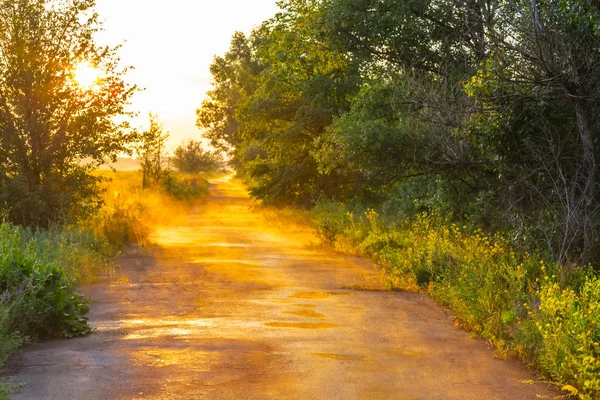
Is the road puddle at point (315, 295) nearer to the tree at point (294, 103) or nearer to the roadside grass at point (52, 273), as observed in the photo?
the roadside grass at point (52, 273)

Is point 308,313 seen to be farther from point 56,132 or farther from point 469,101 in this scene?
point 56,132

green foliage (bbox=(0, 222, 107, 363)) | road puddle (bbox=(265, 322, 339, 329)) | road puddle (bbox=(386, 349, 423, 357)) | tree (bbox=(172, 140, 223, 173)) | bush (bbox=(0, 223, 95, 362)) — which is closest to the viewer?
road puddle (bbox=(386, 349, 423, 357))

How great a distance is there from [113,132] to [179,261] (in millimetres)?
5973

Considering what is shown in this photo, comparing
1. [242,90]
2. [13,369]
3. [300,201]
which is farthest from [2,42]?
[242,90]

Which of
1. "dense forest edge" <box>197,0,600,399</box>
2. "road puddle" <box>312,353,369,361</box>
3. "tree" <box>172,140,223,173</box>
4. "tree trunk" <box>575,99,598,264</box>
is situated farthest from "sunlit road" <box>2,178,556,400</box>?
"tree" <box>172,140,223,173</box>

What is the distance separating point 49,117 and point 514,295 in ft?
52.4

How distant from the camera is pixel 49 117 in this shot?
72.4 ft

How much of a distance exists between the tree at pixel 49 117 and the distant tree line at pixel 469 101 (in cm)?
681

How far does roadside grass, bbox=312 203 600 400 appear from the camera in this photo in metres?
7.44

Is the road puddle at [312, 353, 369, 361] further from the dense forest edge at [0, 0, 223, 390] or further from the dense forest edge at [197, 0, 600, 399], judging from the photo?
the dense forest edge at [0, 0, 223, 390]

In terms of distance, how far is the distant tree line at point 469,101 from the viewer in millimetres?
11227

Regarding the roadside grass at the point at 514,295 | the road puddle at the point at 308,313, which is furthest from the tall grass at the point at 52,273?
the roadside grass at the point at 514,295

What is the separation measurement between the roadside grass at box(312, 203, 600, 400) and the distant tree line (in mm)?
681

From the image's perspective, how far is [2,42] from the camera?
21859 mm
